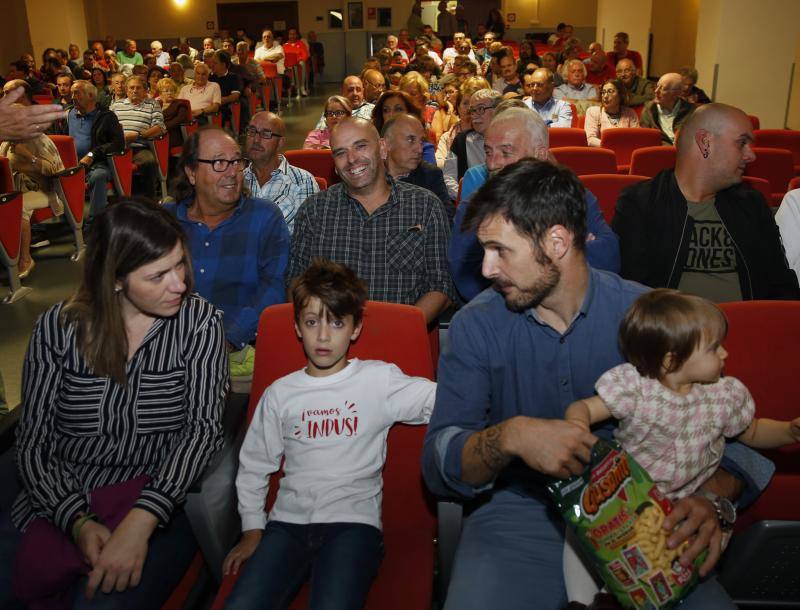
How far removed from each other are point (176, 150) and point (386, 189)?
234 inches

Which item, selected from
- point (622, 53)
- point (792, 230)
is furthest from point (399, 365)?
point (622, 53)

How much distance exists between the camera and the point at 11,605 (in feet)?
5.09

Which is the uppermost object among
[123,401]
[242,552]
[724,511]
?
[123,401]

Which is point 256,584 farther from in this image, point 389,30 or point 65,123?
point 389,30

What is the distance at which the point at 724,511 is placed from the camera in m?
1.45

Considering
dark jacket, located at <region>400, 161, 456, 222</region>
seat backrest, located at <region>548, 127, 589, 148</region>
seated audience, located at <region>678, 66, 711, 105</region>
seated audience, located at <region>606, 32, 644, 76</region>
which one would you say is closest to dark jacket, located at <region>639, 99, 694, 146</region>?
seated audience, located at <region>678, 66, 711, 105</region>

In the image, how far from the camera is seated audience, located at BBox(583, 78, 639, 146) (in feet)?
18.7

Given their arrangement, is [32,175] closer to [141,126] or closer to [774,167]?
[141,126]

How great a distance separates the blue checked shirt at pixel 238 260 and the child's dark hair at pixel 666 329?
4.74 ft

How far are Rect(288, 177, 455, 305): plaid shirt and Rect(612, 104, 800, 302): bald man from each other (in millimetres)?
707

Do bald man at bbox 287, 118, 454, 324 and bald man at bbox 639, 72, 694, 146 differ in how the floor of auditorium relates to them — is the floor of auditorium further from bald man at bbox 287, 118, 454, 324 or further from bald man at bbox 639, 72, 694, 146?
bald man at bbox 639, 72, 694, 146

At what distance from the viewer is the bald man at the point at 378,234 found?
2584 millimetres

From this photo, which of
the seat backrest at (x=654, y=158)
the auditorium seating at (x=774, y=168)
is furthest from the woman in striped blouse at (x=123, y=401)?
the auditorium seating at (x=774, y=168)

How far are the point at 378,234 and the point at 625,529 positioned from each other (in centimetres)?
160
